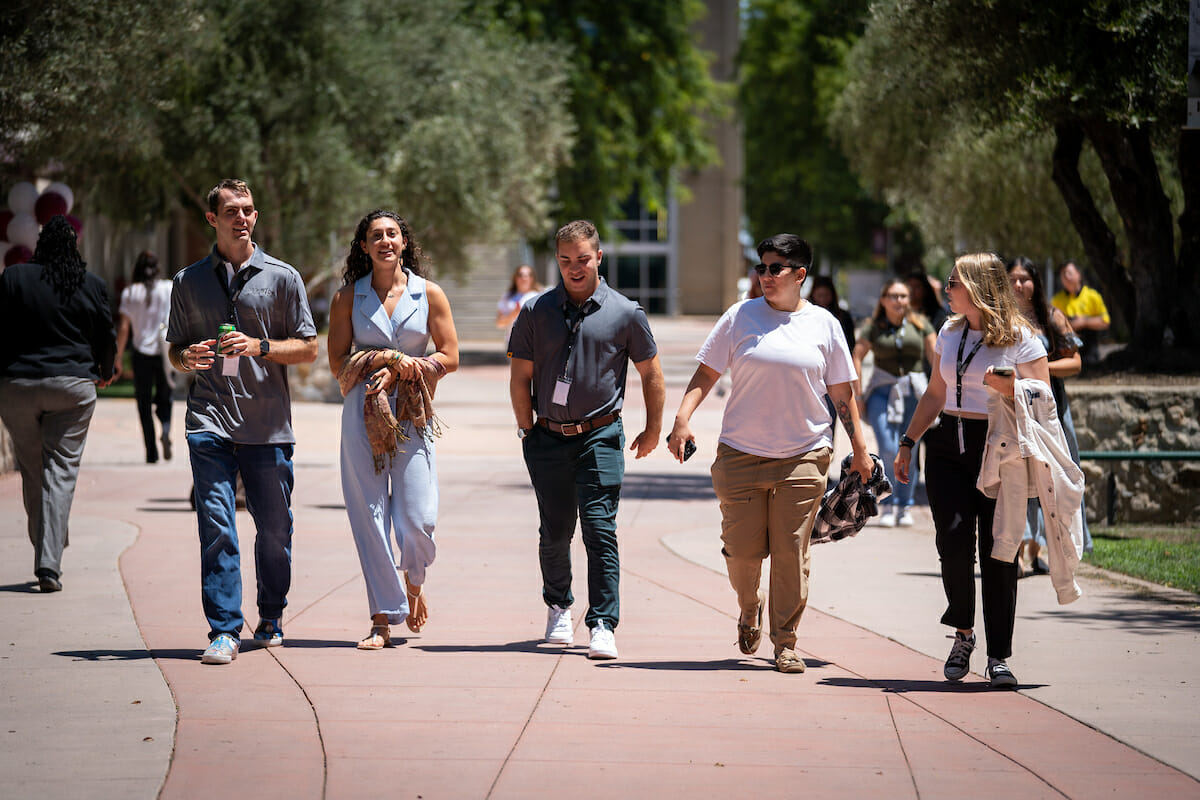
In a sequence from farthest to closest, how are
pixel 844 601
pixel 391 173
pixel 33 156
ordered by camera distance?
pixel 391 173
pixel 33 156
pixel 844 601

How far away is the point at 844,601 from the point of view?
840 centimetres

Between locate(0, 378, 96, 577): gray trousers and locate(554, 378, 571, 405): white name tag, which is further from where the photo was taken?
locate(0, 378, 96, 577): gray trousers

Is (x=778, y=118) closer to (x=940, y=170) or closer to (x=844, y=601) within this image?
(x=940, y=170)

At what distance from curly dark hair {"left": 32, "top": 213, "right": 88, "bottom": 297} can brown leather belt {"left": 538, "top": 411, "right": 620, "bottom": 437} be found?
3.04 meters

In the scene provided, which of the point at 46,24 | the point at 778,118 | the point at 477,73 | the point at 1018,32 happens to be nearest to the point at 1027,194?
the point at 477,73

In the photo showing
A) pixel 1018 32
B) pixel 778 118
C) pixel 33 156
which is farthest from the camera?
pixel 778 118

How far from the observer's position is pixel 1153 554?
10016 millimetres

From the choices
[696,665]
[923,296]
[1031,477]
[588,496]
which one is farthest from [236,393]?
[923,296]

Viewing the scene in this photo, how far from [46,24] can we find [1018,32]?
8605 millimetres

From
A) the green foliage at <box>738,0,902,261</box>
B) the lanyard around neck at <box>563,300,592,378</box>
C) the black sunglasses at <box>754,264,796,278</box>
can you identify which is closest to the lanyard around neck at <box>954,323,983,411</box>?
the black sunglasses at <box>754,264,796,278</box>

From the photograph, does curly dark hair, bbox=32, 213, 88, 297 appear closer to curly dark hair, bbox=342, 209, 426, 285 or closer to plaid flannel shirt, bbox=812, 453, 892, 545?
curly dark hair, bbox=342, 209, 426, 285

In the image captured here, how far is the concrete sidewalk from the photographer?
4969 millimetres

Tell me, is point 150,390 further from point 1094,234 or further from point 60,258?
point 1094,234

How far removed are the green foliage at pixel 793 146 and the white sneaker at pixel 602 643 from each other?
41.5 metres
